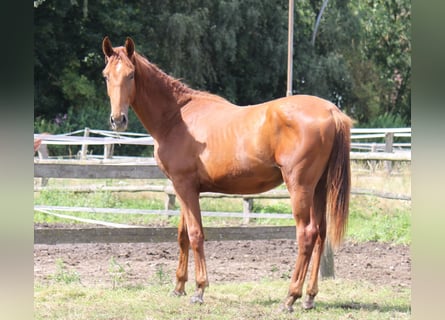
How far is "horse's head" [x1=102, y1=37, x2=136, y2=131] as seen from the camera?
173 inches

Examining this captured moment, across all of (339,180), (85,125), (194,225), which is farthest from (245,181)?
(85,125)

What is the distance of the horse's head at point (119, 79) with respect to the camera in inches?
173

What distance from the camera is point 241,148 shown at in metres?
4.57

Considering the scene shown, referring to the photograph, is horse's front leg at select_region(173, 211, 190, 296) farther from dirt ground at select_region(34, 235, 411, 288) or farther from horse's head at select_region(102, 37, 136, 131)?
horse's head at select_region(102, 37, 136, 131)

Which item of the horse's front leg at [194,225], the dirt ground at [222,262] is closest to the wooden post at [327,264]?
the dirt ground at [222,262]

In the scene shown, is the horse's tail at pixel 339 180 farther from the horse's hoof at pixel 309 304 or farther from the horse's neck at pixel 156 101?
the horse's neck at pixel 156 101

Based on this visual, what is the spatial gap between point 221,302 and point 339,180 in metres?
1.29

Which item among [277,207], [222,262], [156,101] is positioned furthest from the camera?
[277,207]

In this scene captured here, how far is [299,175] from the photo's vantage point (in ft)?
13.9

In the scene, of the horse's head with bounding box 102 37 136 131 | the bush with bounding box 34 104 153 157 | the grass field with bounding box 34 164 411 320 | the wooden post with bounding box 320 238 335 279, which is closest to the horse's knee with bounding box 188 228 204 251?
the grass field with bounding box 34 164 411 320

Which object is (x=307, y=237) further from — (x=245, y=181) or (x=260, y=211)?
(x=260, y=211)

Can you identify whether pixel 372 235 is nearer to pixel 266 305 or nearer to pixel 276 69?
pixel 266 305

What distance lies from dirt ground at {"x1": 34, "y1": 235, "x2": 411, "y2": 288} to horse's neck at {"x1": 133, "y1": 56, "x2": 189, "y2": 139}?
4.03ft

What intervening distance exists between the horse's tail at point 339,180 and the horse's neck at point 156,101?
1410mm
